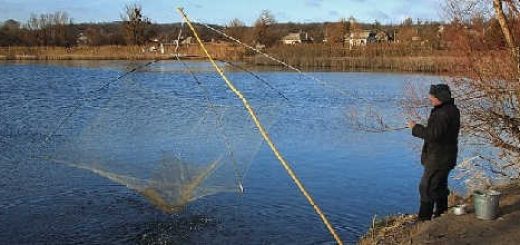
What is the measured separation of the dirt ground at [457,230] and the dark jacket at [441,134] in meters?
0.70

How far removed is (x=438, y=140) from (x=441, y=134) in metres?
0.10

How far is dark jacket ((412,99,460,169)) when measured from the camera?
564 cm

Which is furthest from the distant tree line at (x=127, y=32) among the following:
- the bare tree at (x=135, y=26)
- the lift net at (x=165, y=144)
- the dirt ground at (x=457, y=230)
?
the dirt ground at (x=457, y=230)

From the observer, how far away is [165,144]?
12219 millimetres

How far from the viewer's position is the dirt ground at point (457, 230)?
5750 millimetres

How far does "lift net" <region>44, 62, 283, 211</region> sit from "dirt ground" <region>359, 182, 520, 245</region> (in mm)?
2798

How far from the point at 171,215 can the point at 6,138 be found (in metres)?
7.06

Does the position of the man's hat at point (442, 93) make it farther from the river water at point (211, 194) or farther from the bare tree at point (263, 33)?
the bare tree at point (263, 33)

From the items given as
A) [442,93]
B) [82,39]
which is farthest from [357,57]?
[82,39]

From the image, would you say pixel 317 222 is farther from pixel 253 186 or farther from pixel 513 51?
pixel 513 51

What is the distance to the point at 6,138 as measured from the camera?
14.0m

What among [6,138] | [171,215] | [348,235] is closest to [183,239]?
[171,215]

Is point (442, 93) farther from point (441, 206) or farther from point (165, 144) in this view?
point (165, 144)

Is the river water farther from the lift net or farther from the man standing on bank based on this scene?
the man standing on bank
